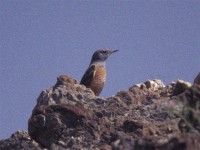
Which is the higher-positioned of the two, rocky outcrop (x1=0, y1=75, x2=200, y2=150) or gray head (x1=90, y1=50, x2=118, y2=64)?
gray head (x1=90, y1=50, x2=118, y2=64)

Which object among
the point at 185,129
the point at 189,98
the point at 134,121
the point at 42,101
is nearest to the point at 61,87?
the point at 42,101

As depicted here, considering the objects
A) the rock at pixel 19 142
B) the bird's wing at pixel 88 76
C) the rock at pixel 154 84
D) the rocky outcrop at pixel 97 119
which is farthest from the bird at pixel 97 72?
the rock at pixel 19 142

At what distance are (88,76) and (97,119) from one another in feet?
21.5

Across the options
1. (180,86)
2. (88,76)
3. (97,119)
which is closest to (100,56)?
(88,76)

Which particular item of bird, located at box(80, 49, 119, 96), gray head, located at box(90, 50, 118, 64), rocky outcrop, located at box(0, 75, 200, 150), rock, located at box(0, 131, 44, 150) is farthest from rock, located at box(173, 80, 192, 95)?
gray head, located at box(90, 50, 118, 64)

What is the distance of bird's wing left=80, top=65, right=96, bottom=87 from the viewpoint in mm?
12898

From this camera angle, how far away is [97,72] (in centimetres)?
1328

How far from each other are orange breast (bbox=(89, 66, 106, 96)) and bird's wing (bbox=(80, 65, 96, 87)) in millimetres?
80

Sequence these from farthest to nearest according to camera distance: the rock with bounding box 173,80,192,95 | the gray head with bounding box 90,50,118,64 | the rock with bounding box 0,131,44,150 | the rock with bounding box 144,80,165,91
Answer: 1. the gray head with bounding box 90,50,118,64
2. the rock with bounding box 144,80,165,91
3. the rock with bounding box 173,80,192,95
4. the rock with bounding box 0,131,44,150

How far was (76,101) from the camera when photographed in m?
7.59

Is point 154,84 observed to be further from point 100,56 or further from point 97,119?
point 100,56

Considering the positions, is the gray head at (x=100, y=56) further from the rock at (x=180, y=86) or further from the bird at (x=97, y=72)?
the rock at (x=180, y=86)

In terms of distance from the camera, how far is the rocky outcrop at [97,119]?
5870 millimetres

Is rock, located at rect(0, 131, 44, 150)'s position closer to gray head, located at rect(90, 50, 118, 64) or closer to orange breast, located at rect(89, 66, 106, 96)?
orange breast, located at rect(89, 66, 106, 96)
